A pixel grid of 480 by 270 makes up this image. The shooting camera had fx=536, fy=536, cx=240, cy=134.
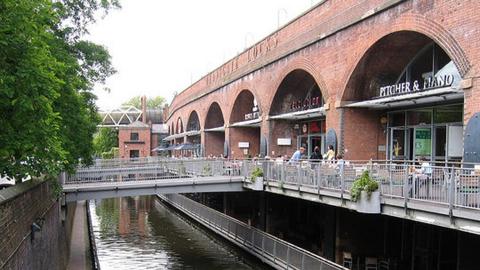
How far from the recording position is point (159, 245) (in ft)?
92.1

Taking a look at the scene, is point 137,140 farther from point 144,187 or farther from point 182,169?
point 144,187

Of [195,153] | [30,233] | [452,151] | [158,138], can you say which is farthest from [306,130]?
[158,138]

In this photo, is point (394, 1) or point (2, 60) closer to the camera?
point (2, 60)

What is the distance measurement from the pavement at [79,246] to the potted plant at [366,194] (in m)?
11.6

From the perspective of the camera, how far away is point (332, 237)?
2038cm

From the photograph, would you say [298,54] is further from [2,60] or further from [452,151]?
[2,60]

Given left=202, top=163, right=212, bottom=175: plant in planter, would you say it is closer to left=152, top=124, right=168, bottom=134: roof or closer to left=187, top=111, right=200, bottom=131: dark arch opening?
left=187, top=111, right=200, bottom=131: dark arch opening

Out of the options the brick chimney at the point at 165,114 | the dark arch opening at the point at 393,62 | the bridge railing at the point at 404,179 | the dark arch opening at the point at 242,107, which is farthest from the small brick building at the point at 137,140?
the bridge railing at the point at 404,179

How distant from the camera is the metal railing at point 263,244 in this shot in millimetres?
16875

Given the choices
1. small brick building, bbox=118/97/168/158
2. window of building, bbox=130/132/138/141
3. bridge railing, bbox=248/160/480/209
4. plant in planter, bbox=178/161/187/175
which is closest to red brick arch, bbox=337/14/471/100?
bridge railing, bbox=248/160/480/209

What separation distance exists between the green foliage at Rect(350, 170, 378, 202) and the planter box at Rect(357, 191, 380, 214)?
102mm

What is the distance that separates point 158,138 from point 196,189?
67980 mm

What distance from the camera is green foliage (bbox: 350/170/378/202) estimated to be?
13305 millimetres

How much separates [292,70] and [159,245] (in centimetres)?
1138
